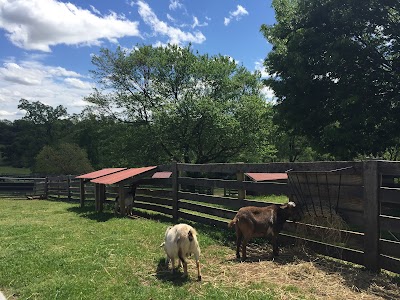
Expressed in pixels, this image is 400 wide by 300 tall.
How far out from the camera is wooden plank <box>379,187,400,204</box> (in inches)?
199

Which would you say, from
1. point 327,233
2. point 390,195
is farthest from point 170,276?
point 390,195

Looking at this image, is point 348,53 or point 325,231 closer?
point 325,231

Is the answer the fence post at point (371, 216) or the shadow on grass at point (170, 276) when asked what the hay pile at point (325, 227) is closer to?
the fence post at point (371, 216)

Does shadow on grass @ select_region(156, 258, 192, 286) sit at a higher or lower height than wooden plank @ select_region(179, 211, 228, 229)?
lower

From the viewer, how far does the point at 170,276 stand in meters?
5.43

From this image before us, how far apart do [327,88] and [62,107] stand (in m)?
65.5

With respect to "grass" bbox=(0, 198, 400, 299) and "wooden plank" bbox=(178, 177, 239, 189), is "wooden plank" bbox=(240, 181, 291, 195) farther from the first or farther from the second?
"grass" bbox=(0, 198, 400, 299)

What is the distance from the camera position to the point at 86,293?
187 inches

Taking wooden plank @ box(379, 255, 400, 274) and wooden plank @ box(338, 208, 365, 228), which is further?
wooden plank @ box(338, 208, 365, 228)

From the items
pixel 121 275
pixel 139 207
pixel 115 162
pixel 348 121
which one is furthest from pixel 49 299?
pixel 115 162

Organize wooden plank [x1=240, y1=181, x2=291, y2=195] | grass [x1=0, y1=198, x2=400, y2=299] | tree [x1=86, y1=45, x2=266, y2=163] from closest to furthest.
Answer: grass [x1=0, y1=198, x2=400, y2=299] < wooden plank [x1=240, y1=181, x2=291, y2=195] < tree [x1=86, y1=45, x2=266, y2=163]

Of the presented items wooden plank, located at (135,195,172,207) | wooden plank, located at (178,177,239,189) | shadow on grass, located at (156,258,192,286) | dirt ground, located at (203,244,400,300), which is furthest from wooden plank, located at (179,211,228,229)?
shadow on grass, located at (156,258,192,286)

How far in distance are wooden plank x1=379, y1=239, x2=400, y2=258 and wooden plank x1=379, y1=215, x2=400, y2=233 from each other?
7.8 inches

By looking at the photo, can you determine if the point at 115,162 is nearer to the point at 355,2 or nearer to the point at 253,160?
the point at 253,160
